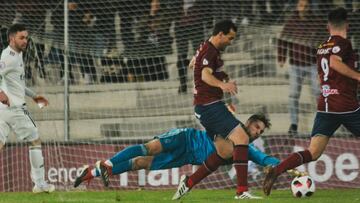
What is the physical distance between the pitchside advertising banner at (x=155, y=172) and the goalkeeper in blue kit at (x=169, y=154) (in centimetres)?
179

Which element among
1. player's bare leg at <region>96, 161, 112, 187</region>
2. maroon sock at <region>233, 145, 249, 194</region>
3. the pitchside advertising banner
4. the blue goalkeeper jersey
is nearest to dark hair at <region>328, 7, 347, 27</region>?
maroon sock at <region>233, 145, 249, 194</region>

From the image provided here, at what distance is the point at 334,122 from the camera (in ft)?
33.9

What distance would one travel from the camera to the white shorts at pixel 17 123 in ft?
39.4

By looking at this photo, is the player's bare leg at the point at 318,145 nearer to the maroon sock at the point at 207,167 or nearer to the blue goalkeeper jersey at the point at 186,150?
the maroon sock at the point at 207,167

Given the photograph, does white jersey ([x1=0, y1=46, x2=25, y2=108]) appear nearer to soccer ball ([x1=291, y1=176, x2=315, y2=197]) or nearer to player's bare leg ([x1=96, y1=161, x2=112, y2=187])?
player's bare leg ([x1=96, y1=161, x2=112, y2=187])

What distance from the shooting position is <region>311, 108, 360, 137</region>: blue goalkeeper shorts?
33.6 ft

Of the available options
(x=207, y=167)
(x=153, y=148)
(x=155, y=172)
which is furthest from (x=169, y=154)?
(x=155, y=172)

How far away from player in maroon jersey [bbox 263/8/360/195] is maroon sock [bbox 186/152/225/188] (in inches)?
30.1

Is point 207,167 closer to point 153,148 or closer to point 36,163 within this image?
point 153,148

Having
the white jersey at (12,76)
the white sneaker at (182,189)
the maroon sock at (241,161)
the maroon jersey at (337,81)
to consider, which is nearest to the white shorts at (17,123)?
the white jersey at (12,76)

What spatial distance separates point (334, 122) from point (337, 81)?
44cm

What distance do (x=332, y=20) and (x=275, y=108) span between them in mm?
5381

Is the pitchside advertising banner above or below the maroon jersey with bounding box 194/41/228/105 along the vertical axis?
below

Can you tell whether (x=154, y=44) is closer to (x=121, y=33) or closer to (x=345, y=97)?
(x=121, y=33)
